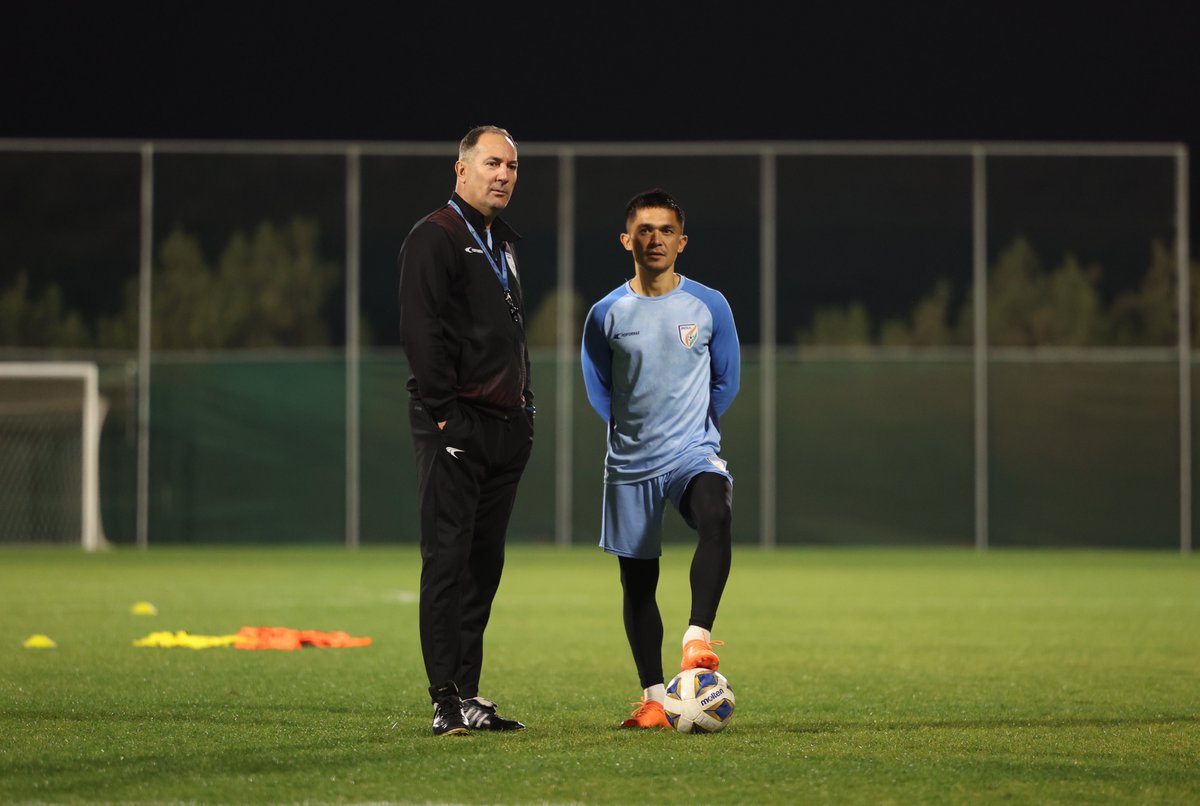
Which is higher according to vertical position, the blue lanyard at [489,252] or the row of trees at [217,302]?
the row of trees at [217,302]

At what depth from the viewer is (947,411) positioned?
20.4m

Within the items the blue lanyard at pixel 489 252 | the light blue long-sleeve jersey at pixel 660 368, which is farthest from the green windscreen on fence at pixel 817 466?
the blue lanyard at pixel 489 252

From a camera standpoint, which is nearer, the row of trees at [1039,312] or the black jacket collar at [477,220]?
the black jacket collar at [477,220]

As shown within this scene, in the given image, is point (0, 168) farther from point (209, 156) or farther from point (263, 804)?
point (263, 804)

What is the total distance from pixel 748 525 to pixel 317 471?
5049mm

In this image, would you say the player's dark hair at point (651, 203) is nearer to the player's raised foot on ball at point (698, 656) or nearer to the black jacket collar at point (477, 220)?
the black jacket collar at point (477, 220)

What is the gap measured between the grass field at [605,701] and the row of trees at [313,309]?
6.96m

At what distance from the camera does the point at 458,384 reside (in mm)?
5746

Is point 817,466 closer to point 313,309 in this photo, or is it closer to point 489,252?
point 313,309

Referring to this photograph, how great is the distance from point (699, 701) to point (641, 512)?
701 mm

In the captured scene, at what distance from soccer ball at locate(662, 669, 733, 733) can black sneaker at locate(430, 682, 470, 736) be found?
68 cm

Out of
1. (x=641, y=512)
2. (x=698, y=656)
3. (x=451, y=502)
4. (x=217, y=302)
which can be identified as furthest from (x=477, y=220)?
(x=217, y=302)

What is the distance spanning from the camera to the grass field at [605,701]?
4.81 metres
